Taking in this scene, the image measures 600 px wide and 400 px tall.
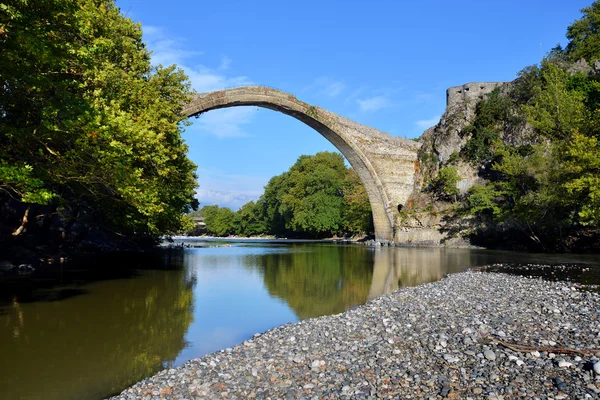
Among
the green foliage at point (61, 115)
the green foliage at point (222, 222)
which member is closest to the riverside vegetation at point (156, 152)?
the green foliage at point (61, 115)

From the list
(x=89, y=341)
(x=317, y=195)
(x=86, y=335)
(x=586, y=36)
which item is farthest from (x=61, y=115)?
(x=317, y=195)

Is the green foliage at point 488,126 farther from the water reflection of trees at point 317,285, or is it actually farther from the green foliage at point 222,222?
the green foliage at point 222,222

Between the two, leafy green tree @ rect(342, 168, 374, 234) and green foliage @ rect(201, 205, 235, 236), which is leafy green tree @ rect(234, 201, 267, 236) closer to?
green foliage @ rect(201, 205, 235, 236)

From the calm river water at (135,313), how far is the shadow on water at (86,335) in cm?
2

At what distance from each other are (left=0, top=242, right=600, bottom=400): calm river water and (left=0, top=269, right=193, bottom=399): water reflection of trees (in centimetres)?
1

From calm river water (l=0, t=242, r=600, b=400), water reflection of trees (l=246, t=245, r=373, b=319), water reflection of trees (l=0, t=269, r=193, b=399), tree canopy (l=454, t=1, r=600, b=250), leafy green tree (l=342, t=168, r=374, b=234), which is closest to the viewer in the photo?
water reflection of trees (l=0, t=269, r=193, b=399)

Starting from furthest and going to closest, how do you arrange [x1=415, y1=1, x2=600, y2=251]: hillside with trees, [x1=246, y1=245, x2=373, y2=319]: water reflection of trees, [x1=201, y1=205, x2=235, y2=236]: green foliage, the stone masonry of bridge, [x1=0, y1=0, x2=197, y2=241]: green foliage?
1. [x1=201, y1=205, x2=235, y2=236]: green foliage
2. the stone masonry of bridge
3. [x1=415, y1=1, x2=600, y2=251]: hillside with trees
4. [x1=246, y1=245, x2=373, y2=319]: water reflection of trees
5. [x1=0, y1=0, x2=197, y2=241]: green foliage

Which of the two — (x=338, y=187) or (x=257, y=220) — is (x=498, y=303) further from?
(x=257, y=220)

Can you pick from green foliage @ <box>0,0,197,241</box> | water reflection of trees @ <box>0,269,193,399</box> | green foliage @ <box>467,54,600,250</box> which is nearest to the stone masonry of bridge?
green foliage @ <box>467,54,600,250</box>

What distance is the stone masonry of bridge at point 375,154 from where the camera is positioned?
38.3 meters

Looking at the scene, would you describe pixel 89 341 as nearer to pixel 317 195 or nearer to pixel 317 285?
pixel 317 285

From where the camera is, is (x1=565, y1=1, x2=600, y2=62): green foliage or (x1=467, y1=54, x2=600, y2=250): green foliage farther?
(x1=565, y1=1, x2=600, y2=62): green foliage

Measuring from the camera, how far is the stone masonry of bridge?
38.3 meters

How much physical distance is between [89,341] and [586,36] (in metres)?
48.3
